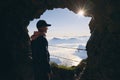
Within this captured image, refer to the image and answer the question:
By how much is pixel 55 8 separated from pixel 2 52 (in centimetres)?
785

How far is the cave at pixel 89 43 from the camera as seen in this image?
12000 millimetres

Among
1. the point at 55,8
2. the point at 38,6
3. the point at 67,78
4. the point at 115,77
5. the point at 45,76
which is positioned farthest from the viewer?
the point at 67,78

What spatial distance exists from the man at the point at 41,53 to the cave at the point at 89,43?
3369 mm

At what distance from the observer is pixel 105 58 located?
12250mm

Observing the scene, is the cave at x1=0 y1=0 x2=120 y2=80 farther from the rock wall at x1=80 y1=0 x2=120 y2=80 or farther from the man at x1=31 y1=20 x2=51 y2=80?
the man at x1=31 y1=20 x2=51 y2=80

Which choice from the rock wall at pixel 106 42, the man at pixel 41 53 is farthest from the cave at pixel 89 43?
the man at pixel 41 53

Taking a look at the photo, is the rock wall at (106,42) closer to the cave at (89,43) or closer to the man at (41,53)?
the cave at (89,43)

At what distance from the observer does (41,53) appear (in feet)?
29.1

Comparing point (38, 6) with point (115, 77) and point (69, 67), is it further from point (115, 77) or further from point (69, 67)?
point (69, 67)

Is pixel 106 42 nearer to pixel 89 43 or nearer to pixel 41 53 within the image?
pixel 89 43

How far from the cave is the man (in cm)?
337

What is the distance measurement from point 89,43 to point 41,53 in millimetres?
5827

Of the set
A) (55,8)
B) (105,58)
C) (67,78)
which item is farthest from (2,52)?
(67,78)

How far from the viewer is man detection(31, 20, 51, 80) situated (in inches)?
350
